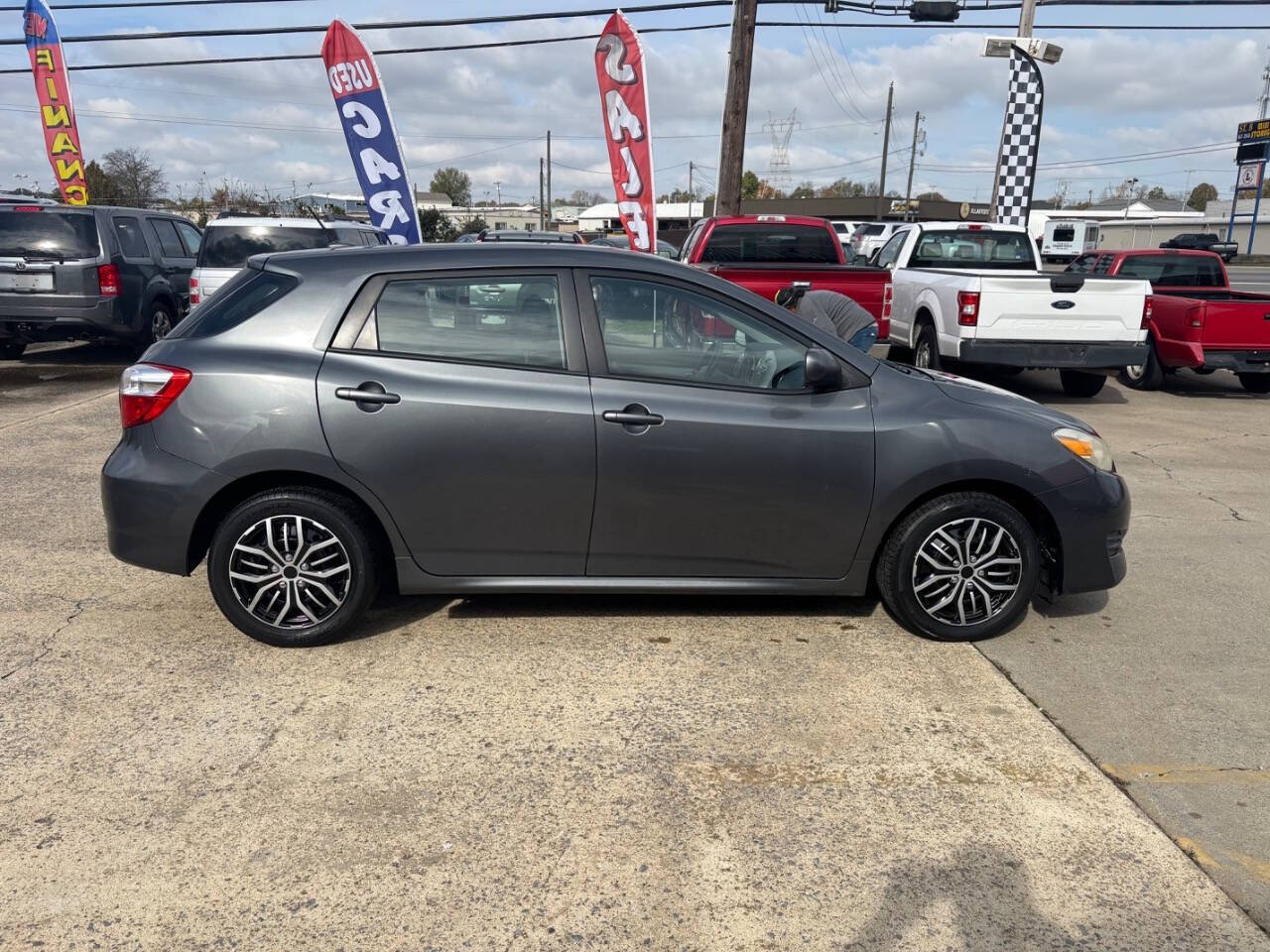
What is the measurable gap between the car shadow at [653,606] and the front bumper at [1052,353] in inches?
226

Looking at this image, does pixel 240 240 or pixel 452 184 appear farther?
pixel 452 184

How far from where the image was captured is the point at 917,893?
280 cm

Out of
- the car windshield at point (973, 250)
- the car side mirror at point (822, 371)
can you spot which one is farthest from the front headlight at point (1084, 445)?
the car windshield at point (973, 250)

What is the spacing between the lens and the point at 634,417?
4145mm

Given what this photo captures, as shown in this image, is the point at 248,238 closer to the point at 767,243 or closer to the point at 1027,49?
the point at 767,243

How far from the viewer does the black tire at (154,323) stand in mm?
12393

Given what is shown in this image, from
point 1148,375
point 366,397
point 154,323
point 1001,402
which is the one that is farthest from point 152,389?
point 1148,375

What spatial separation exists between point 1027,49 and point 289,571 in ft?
52.9

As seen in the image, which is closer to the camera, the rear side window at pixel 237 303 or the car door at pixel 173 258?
the rear side window at pixel 237 303

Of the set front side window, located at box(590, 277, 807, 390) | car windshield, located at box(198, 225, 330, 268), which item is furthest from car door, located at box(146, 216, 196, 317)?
front side window, located at box(590, 277, 807, 390)

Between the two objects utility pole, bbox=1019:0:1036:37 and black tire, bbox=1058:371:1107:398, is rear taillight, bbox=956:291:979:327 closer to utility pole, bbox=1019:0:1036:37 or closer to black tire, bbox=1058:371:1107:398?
black tire, bbox=1058:371:1107:398

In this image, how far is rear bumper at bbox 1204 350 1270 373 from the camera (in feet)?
36.4

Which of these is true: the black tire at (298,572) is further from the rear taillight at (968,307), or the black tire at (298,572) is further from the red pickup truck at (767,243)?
the red pickup truck at (767,243)

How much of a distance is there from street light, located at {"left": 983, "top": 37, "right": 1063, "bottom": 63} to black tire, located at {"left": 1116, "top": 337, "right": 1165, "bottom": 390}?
6.38m
